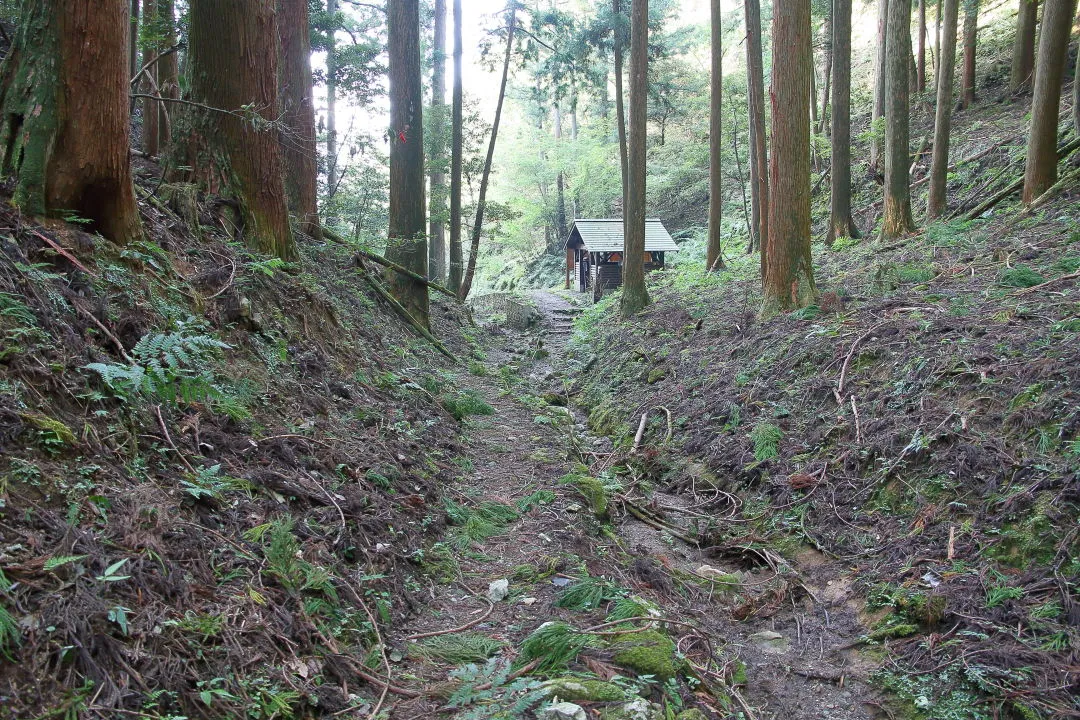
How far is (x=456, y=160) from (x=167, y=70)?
30.9 ft

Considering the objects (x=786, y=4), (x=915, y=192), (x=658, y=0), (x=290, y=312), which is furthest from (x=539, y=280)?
(x=290, y=312)

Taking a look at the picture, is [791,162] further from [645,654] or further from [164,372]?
[164,372]

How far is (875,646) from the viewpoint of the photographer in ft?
14.4

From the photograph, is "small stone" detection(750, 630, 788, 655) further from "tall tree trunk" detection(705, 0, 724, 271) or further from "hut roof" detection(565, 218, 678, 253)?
"hut roof" detection(565, 218, 678, 253)

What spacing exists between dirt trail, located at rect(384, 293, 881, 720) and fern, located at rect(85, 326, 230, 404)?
6.16ft

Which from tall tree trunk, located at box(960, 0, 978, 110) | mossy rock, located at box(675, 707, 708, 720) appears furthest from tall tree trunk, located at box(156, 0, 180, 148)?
tall tree trunk, located at box(960, 0, 978, 110)

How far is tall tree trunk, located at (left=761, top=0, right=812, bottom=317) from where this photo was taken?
9.55 meters

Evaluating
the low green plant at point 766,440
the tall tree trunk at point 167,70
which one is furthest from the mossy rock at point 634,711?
the tall tree trunk at point 167,70

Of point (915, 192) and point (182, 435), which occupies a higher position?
point (915, 192)

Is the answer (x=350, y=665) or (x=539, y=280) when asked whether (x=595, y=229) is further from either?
(x=350, y=665)

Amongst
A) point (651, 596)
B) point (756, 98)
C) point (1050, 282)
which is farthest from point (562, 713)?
point (756, 98)

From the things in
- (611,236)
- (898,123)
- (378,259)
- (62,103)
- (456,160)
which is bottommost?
(378,259)

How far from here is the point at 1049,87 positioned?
9.41 meters

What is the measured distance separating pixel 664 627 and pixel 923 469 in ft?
9.76
